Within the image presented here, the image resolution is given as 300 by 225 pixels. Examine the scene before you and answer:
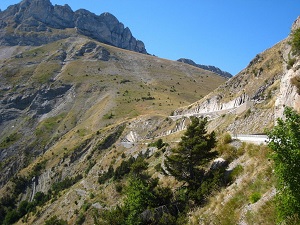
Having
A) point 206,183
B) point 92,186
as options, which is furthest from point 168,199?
point 92,186

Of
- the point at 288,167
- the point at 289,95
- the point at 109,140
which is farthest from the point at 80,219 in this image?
the point at 288,167

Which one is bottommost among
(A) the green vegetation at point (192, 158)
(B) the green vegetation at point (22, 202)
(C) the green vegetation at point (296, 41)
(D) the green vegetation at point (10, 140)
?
(B) the green vegetation at point (22, 202)

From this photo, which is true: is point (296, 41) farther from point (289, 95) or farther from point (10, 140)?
point (10, 140)

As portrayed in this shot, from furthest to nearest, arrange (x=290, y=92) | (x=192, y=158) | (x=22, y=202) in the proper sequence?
(x=22, y=202) → (x=192, y=158) → (x=290, y=92)

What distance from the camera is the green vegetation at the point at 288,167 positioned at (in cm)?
1051

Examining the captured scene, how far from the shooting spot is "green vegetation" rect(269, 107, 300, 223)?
414 inches

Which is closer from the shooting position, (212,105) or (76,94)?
(212,105)

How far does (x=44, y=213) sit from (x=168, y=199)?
Result: 47765 mm

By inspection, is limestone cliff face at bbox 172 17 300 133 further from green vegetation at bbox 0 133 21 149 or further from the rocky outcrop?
green vegetation at bbox 0 133 21 149

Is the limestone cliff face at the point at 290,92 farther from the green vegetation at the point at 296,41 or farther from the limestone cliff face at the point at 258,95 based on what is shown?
the green vegetation at the point at 296,41

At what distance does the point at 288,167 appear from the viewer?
10.6 m

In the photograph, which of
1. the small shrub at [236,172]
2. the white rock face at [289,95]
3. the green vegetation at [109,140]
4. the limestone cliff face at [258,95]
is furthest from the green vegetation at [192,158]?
the green vegetation at [109,140]

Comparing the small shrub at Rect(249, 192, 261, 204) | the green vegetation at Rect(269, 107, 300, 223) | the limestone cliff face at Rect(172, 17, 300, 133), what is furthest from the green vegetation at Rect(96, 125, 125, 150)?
the green vegetation at Rect(269, 107, 300, 223)

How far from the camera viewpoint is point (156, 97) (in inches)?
5098
